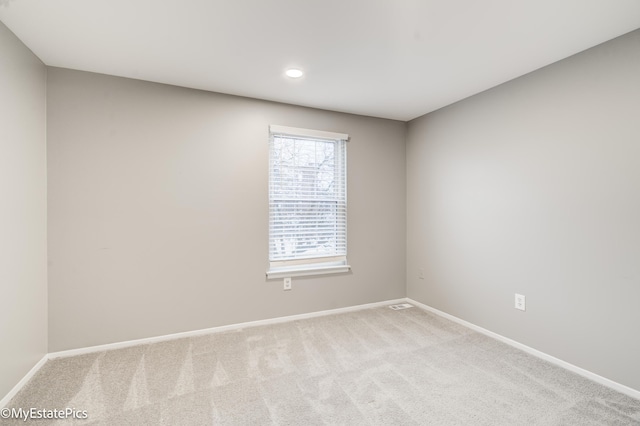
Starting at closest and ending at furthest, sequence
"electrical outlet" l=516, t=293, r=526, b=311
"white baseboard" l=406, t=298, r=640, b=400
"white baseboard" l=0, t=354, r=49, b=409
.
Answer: "white baseboard" l=0, t=354, r=49, b=409 → "white baseboard" l=406, t=298, r=640, b=400 → "electrical outlet" l=516, t=293, r=526, b=311

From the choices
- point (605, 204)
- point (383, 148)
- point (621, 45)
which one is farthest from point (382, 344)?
point (621, 45)

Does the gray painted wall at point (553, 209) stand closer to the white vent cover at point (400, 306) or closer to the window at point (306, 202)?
the white vent cover at point (400, 306)

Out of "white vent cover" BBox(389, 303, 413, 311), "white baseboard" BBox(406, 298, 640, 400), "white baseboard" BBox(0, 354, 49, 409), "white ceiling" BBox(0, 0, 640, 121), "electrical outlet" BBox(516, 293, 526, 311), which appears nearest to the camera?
"white ceiling" BBox(0, 0, 640, 121)

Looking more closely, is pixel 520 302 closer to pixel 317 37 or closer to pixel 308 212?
pixel 308 212

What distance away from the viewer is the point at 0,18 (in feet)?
5.68

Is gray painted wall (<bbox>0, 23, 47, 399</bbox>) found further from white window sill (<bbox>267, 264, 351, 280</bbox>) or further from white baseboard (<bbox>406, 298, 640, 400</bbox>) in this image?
white baseboard (<bbox>406, 298, 640, 400</bbox>)

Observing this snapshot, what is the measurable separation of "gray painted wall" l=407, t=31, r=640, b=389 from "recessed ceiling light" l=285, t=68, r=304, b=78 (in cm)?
176

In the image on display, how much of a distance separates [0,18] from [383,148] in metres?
3.31

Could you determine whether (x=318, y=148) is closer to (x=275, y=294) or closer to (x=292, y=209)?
(x=292, y=209)

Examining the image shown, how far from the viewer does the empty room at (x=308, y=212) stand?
5.81 feet

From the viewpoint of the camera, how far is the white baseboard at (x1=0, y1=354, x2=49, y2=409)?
5.79 ft

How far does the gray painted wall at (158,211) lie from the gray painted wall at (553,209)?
1.36 meters

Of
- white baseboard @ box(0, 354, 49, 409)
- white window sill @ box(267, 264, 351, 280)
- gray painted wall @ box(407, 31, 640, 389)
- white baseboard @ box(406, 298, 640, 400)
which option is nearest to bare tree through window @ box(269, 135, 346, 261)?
white window sill @ box(267, 264, 351, 280)

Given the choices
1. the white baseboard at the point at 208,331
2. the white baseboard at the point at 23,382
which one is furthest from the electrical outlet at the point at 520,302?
the white baseboard at the point at 23,382
